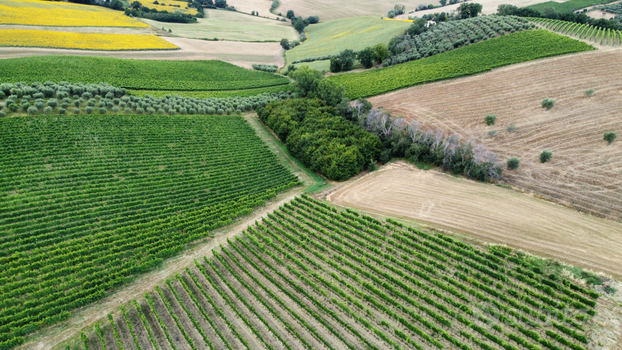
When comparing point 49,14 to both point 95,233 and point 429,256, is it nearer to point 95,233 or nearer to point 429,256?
point 95,233

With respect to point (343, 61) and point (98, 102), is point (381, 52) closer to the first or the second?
point (343, 61)

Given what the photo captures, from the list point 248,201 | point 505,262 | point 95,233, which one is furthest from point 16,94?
point 505,262

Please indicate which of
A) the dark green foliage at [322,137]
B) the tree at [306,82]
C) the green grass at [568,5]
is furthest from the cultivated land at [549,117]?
the green grass at [568,5]

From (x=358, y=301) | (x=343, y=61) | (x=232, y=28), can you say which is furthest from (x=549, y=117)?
(x=232, y=28)

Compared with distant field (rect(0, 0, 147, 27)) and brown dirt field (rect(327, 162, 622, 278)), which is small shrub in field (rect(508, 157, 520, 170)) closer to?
brown dirt field (rect(327, 162, 622, 278))

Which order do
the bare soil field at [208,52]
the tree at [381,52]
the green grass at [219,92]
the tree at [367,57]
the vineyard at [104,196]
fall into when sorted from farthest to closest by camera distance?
1. the tree at [367,57]
2. the tree at [381,52]
3. the bare soil field at [208,52]
4. the green grass at [219,92]
5. the vineyard at [104,196]

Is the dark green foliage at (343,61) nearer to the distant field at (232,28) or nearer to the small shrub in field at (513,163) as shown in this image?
the distant field at (232,28)
